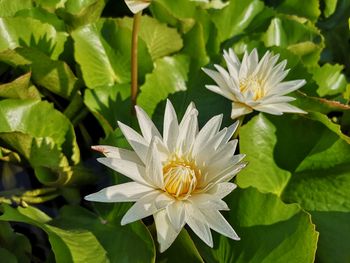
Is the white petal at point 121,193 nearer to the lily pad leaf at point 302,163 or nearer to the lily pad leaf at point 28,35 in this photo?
the lily pad leaf at point 302,163

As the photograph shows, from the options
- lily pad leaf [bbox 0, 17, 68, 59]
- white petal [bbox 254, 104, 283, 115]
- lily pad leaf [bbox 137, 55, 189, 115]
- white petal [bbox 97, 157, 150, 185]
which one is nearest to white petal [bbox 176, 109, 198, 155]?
white petal [bbox 97, 157, 150, 185]

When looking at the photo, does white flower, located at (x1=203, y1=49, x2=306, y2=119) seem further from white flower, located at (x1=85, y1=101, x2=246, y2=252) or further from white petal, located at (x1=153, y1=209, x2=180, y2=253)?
white petal, located at (x1=153, y1=209, x2=180, y2=253)

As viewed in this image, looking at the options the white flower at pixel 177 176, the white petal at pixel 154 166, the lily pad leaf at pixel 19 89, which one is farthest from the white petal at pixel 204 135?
the lily pad leaf at pixel 19 89

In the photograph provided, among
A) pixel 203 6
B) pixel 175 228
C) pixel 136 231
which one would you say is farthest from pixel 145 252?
pixel 203 6

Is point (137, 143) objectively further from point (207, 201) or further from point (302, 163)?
point (302, 163)

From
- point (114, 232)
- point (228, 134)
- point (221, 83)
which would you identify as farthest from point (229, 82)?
point (114, 232)

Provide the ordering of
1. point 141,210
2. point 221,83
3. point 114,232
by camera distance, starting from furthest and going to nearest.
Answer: point 221,83, point 114,232, point 141,210
